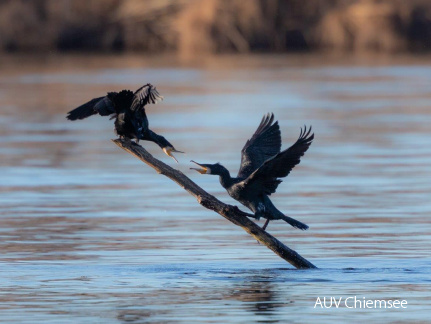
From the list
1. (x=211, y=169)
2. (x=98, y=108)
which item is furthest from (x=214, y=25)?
(x=211, y=169)

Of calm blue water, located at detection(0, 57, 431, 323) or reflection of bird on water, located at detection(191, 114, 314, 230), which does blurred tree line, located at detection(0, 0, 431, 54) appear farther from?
reflection of bird on water, located at detection(191, 114, 314, 230)

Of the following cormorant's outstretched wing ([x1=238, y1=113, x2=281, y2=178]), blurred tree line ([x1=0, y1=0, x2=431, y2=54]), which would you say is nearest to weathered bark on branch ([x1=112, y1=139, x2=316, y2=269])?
cormorant's outstretched wing ([x1=238, y1=113, x2=281, y2=178])

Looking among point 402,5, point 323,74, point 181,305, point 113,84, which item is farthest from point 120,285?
point 402,5

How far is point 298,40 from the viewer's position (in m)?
41.7

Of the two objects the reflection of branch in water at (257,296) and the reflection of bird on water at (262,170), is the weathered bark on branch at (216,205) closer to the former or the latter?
the reflection of bird on water at (262,170)

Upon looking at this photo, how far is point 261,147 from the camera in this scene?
9.34 metres

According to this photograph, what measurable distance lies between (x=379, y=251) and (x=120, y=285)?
2.21 meters

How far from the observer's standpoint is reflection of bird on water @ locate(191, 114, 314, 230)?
842 centimetres

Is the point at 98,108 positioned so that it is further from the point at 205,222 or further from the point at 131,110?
the point at 205,222

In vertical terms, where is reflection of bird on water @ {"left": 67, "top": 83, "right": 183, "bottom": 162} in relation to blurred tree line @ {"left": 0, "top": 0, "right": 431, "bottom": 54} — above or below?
above

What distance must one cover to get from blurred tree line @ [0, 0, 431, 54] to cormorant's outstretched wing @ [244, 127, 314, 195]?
2972 cm

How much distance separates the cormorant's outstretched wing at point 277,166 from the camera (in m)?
8.37

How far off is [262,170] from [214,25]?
30850 millimetres

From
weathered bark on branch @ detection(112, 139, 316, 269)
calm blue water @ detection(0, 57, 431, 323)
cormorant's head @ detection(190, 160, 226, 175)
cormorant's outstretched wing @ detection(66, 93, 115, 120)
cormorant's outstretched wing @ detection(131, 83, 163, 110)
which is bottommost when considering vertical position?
calm blue water @ detection(0, 57, 431, 323)
